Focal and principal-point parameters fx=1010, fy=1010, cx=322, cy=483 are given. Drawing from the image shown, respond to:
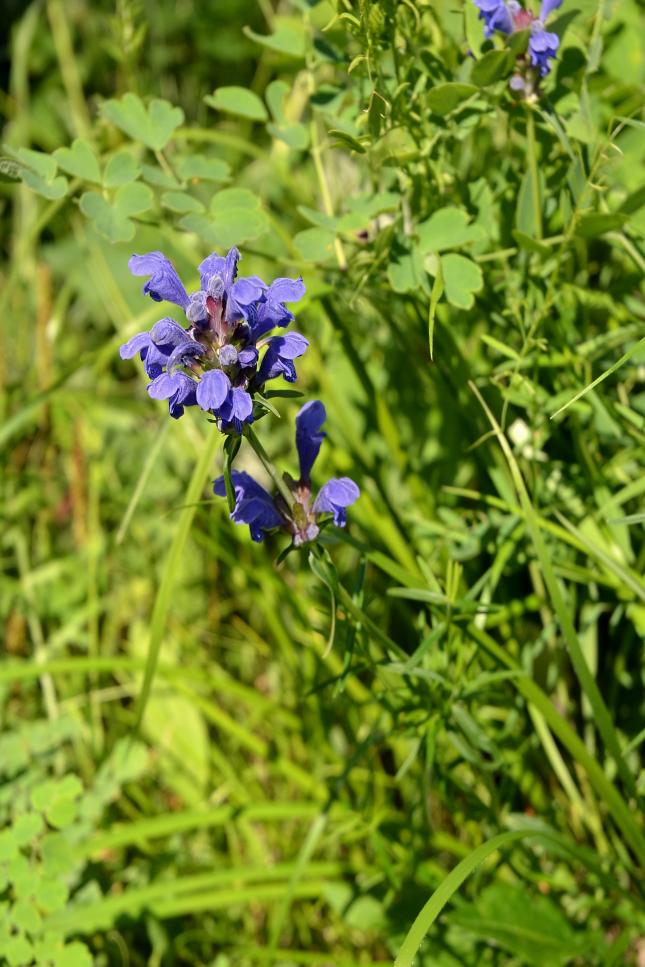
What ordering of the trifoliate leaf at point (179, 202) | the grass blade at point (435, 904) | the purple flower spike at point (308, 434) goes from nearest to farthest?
1. the grass blade at point (435, 904)
2. the purple flower spike at point (308, 434)
3. the trifoliate leaf at point (179, 202)

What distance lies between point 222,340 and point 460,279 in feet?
1.46

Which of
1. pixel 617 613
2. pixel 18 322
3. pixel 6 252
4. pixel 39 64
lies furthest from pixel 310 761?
pixel 39 64

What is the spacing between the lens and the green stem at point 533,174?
1.36m

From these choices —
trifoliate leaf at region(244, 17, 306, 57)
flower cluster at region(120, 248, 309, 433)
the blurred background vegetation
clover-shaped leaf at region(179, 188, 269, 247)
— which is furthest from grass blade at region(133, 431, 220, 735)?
trifoliate leaf at region(244, 17, 306, 57)

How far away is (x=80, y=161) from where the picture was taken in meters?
1.44

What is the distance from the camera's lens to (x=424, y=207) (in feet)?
5.03

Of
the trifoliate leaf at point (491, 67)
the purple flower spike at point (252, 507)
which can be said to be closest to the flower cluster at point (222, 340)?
the purple flower spike at point (252, 507)

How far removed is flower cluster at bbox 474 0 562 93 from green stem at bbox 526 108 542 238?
5 cm

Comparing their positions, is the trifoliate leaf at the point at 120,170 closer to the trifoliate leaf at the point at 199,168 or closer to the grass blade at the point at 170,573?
the trifoliate leaf at the point at 199,168

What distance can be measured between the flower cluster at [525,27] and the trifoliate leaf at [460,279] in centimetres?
24

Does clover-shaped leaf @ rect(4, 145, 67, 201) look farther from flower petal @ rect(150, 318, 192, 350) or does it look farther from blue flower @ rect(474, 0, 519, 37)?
blue flower @ rect(474, 0, 519, 37)

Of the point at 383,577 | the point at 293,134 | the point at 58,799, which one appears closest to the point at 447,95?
the point at 293,134

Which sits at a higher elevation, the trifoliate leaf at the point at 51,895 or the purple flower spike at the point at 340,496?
the purple flower spike at the point at 340,496

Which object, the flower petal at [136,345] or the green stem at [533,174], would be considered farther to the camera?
the green stem at [533,174]
